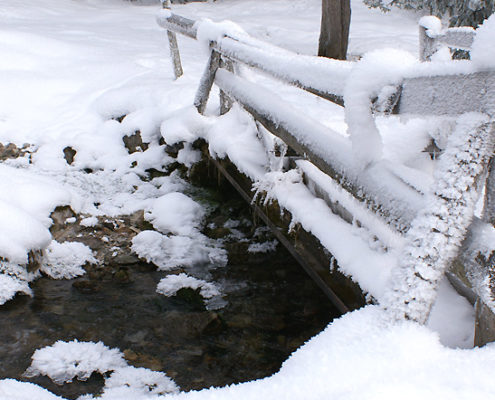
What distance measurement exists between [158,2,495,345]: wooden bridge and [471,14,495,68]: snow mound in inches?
1.5

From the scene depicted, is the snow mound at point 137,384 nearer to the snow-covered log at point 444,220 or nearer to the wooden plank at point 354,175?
the wooden plank at point 354,175

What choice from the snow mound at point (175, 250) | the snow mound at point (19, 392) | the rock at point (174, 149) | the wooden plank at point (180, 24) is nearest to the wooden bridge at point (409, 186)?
the snow mound at point (175, 250)

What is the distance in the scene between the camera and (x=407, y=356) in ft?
4.93

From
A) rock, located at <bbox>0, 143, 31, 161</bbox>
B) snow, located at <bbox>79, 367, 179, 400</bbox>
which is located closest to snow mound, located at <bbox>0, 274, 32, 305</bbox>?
snow, located at <bbox>79, 367, 179, 400</bbox>

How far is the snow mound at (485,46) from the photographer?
1.52m

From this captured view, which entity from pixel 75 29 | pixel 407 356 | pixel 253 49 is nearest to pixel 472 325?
pixel 407 356

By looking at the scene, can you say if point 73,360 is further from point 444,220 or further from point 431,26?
point 431,26

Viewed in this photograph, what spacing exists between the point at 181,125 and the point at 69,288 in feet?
8.75

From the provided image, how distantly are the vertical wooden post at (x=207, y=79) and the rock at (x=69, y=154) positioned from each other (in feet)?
6.87

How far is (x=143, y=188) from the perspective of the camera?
240 inches

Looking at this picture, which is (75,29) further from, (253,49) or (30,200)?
(253,49)

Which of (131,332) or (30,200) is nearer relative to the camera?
(131,332)

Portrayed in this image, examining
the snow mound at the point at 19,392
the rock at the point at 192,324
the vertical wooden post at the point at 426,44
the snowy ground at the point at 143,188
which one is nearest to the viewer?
the snowy ground at the point at 143,188

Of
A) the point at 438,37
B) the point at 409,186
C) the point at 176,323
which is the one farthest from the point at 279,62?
the point at 438,37
